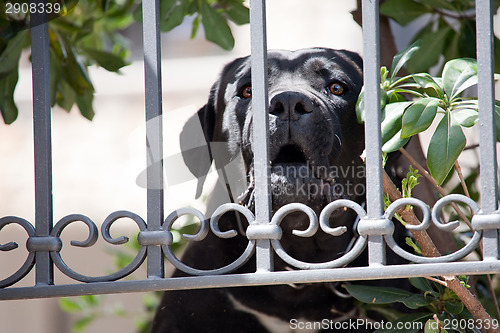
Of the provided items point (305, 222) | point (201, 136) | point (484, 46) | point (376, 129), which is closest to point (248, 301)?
point (305, 222)

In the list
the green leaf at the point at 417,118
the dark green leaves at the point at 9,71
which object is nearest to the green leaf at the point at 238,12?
the dark green leaves at the point at 9,71

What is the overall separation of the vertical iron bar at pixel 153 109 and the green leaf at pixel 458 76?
24.1 inches

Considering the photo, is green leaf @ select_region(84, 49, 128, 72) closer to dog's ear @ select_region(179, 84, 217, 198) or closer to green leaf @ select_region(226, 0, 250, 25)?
dog's ear @ select_region(179, 84, 217, 198)

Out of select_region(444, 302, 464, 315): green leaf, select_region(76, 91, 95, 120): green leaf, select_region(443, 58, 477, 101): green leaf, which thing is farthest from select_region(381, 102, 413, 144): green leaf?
select_region(76, 91, 95, 120): green leaf

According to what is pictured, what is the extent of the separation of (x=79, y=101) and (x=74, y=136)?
9.82ft

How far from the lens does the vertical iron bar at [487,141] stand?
3.83 ft

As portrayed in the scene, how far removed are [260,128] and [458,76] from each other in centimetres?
45

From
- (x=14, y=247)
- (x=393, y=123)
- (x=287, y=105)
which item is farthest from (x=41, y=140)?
(x=393, y=123)

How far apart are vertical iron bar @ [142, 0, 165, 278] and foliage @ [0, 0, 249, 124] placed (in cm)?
72

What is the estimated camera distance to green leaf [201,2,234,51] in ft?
7.19

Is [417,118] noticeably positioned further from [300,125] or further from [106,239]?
[106,239]

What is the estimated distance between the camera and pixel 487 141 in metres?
1.18

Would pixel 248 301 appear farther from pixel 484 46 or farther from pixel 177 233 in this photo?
pixel 484 46

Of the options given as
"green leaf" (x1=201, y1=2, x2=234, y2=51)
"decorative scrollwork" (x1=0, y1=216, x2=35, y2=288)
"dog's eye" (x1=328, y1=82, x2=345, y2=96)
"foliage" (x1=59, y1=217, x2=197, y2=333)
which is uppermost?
"green leaf" (x1=201, y1=2, x2=234, y2=51)
